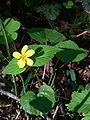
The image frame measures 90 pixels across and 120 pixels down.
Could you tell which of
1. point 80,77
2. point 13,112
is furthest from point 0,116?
point 80,77

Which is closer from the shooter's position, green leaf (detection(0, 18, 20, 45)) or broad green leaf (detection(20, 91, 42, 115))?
broad green leaf (detection(20, 91, 42, 115))

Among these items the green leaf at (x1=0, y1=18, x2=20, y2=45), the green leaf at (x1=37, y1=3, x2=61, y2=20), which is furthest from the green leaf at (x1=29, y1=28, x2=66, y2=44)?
the green leaf at (x1=37, y1=3, x2=61, y2=20)

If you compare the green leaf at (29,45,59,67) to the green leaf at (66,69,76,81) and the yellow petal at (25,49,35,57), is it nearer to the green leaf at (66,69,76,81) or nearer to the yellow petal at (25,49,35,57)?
the yellow petal at (25,49,35,57)

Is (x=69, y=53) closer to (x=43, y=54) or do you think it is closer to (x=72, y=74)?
(x=43, y=54)

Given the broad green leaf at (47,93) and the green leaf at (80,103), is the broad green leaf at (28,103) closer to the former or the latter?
the broad green leaf at (47,93)

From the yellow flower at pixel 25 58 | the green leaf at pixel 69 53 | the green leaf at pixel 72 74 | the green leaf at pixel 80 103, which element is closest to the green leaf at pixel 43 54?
the yellow flower at pixel 25 58

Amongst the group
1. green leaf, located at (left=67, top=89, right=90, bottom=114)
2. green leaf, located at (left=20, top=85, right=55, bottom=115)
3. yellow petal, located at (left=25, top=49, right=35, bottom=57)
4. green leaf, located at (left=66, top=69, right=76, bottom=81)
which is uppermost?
yellow petal, located at (left=25, top=49, right=35, bottom=57)
